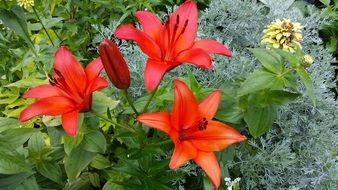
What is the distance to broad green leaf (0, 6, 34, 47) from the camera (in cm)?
122

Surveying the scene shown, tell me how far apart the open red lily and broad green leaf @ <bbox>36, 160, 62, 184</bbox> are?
1.09ft

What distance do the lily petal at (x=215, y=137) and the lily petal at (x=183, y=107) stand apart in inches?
1.1

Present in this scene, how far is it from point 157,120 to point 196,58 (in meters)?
0.12

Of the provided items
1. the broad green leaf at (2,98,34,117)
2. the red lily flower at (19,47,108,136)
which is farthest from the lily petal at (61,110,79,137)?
the broad green leaf at (2,98,34,117)

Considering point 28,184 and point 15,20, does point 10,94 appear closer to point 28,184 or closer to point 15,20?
point 15,20

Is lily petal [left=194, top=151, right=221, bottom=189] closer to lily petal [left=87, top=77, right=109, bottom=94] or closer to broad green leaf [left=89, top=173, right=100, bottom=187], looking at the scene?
lily petal [left=87, top=77, right=109, bottom=94]

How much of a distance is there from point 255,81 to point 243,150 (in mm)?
376

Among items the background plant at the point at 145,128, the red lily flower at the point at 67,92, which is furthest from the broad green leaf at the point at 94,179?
the red lily flower at the point at 67,92

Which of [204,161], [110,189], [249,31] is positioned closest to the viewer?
[204,161]

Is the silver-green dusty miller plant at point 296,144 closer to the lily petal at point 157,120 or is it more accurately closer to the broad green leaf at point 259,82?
the broad green leaf at point 259,82

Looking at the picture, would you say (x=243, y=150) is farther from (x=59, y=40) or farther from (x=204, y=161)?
(x=59, y=40)

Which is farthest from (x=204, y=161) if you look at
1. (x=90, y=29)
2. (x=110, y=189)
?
(x=90, y=29)

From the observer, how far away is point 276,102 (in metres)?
0.99

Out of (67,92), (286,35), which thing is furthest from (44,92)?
(286,35)
